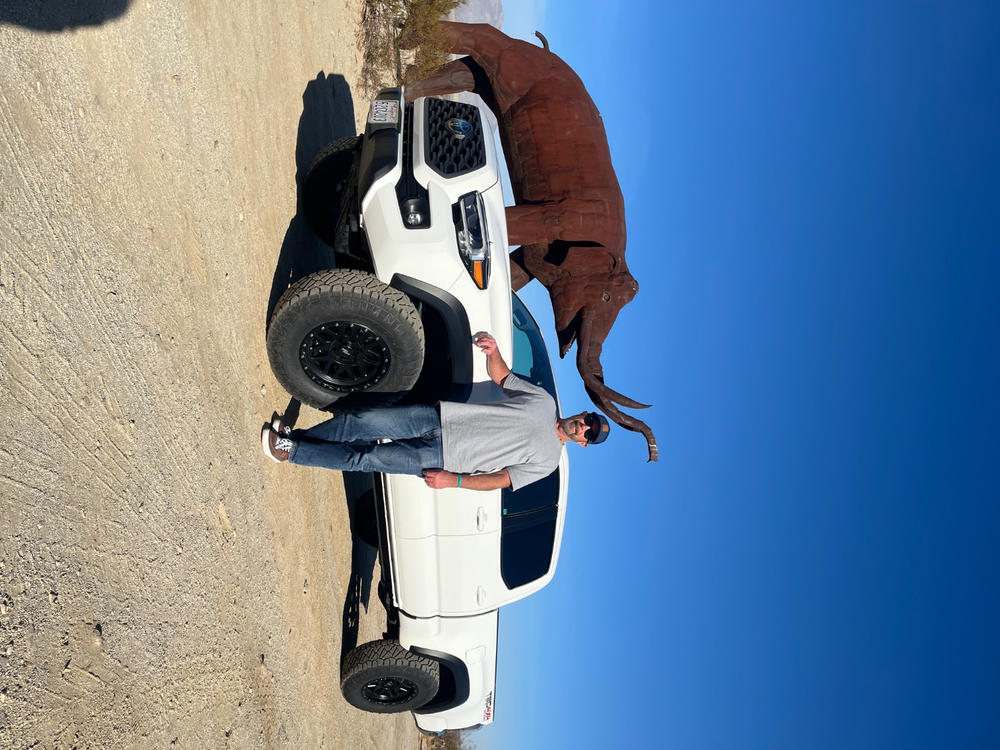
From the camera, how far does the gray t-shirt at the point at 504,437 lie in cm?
396

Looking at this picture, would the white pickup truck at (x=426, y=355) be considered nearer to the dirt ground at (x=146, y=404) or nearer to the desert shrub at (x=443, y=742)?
the dirt ground at (x=146, y=404)

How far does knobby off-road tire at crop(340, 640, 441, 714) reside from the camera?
16.5 feet

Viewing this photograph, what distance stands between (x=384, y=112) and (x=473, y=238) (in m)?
1.06

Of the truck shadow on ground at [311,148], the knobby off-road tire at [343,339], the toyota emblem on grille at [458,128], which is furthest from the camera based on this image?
the truck shadow on ground at [311,148]

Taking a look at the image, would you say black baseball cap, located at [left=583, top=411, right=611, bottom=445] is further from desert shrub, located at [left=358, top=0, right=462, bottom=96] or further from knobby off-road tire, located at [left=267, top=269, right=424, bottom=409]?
desert shrub, located at [left=358, top=0, right=462, bottom=96]

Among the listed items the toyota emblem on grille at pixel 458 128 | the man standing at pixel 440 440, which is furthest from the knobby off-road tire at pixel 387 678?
the toyota emblem on grille at pixel 458 128

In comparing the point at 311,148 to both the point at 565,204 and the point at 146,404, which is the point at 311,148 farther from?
the point at 146,404

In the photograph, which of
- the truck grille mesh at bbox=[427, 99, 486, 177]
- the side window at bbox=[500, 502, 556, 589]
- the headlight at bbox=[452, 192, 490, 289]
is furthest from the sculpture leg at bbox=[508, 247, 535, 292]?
the side window at bbox=[500, 502, 556, 589]

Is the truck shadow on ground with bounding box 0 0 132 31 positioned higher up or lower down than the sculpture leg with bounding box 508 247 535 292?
higher up

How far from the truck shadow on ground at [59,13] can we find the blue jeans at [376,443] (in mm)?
2259

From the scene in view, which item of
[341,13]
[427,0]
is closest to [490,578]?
Answer: [341,13]

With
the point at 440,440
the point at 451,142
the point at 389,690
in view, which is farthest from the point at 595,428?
the point at 389,690

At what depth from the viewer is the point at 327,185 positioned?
18.6 ft

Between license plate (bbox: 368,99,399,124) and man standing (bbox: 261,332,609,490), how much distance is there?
76.1 inches
